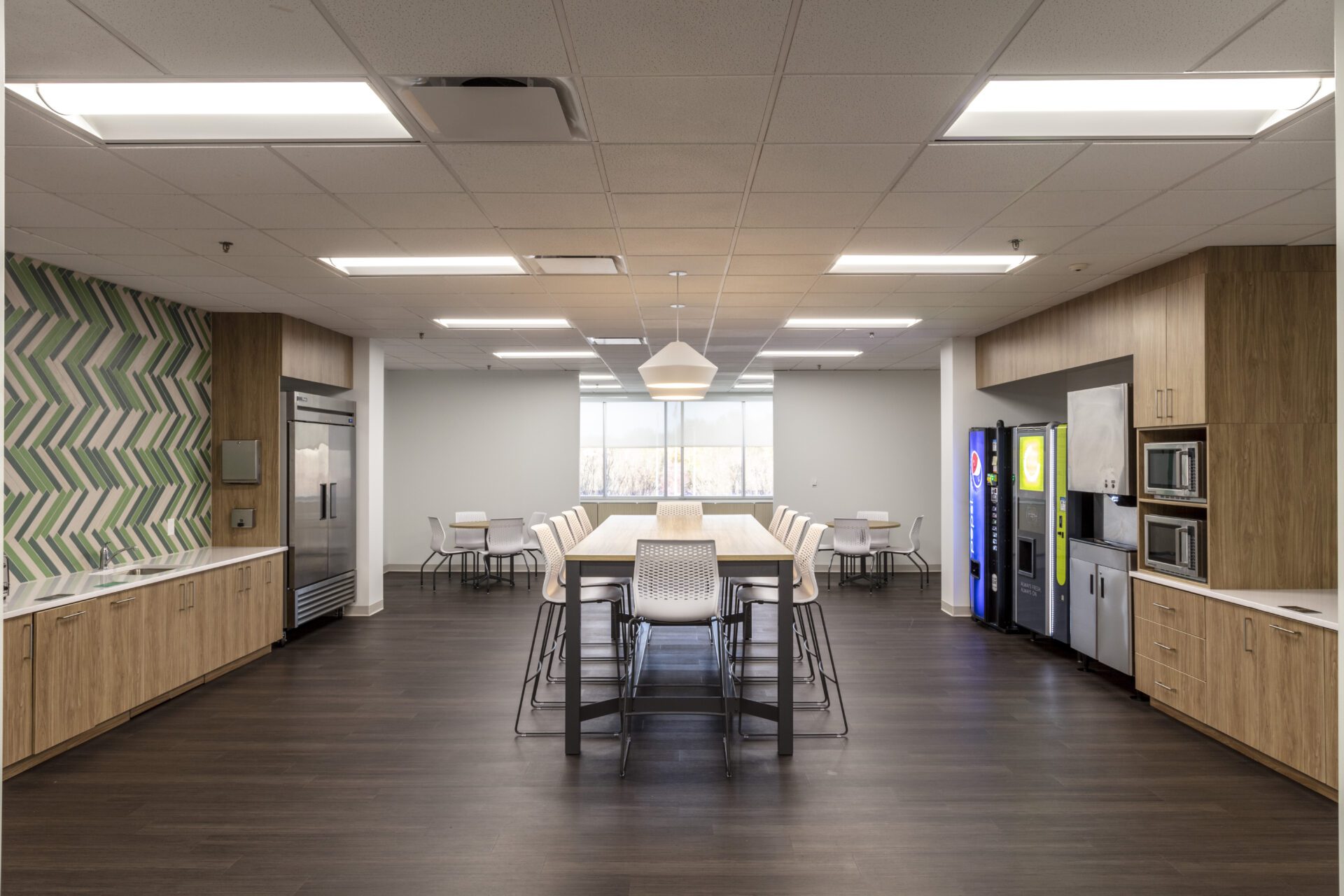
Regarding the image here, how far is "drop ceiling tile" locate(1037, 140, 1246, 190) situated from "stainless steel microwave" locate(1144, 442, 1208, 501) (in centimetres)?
173

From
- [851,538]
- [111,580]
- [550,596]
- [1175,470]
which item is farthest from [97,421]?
[851,538]

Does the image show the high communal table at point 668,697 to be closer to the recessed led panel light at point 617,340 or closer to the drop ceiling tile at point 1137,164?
the drop ceiling tile at point 1137,164

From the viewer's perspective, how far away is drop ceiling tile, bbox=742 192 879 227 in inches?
141

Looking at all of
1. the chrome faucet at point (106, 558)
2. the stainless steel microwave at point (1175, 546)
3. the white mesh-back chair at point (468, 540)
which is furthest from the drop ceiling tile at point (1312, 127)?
the white mesh-back chair at point (468, 540)

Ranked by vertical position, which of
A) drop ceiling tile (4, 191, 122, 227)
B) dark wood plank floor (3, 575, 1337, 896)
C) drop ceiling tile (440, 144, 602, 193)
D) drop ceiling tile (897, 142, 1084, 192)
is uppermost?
drop ceiling tile (897, 142, 1084, 192)

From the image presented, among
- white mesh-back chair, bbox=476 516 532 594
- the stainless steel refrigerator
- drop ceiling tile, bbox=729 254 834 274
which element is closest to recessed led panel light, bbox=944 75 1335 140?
drop ceiling tile, bbox=729 254 834 274

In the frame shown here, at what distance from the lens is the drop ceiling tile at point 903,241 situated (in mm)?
4113

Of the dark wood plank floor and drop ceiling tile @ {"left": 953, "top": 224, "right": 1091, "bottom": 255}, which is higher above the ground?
drop ceiling tile @ {"left": 953, "top": 224, "right": 1091, "bottom": 255}

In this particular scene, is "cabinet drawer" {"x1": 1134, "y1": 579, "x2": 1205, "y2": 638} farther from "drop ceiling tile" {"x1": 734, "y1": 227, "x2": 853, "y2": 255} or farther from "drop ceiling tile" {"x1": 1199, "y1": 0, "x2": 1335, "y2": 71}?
"drop ceiling tile" {"x1": 1199, "y1": 0, "x2": 1335, "y2": 71}

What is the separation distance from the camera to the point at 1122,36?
2.29 meters

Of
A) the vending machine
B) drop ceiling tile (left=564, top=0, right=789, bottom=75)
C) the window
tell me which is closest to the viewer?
drop ceiling tile (left=564, top=0, right=789, bottom=75)

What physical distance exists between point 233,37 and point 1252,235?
462cm

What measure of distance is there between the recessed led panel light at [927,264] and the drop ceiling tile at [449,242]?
76.8 inches

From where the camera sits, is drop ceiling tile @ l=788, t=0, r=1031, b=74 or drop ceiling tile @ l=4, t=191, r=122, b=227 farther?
drop ceiling tile @ l=4, t=191, r=122, b=227
